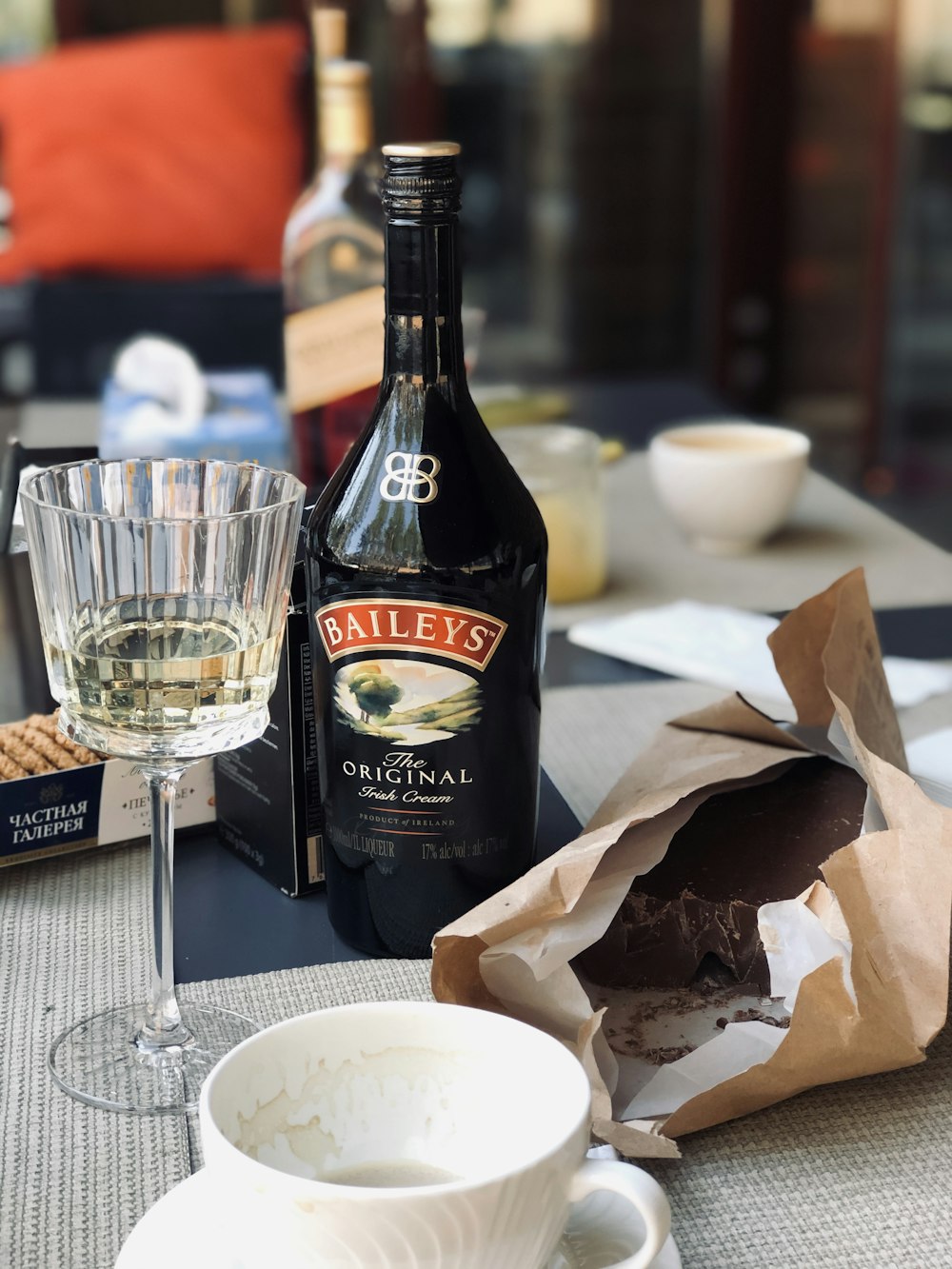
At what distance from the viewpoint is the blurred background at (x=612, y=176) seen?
2961 millimetres

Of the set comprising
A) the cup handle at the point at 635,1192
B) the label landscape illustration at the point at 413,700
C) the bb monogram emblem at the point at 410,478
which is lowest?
the cup handle at the point at 635,1192

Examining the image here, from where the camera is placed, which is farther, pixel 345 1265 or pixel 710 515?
pixel 710 515

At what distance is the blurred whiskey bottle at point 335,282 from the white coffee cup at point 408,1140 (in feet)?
2.53

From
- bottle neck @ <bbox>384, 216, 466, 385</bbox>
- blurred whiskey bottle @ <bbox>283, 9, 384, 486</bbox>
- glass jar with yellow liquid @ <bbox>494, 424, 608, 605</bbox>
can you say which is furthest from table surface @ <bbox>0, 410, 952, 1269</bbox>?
blurred whiskey bottle @ <bbox>283, 9, 384, 486</bbox>

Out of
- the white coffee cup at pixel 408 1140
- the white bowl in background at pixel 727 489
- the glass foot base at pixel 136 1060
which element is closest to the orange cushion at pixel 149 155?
the white bowl in background at pixel 727 489

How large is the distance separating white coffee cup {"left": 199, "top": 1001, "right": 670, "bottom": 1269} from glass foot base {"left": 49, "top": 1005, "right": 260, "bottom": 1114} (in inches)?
4.4

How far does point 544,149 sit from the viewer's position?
3.42m

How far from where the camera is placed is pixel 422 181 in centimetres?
56

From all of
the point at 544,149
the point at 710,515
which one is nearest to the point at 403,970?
the point at 710,515

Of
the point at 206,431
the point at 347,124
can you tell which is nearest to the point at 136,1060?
the point at 206,431

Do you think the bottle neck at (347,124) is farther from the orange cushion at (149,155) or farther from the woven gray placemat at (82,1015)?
the orange cushion at (149,155)

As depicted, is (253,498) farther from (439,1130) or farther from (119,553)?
(439,1130)

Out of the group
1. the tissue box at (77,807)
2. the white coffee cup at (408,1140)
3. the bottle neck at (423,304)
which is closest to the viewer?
the white coffee cup at (408,1140)

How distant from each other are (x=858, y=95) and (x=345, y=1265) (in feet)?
11.2
